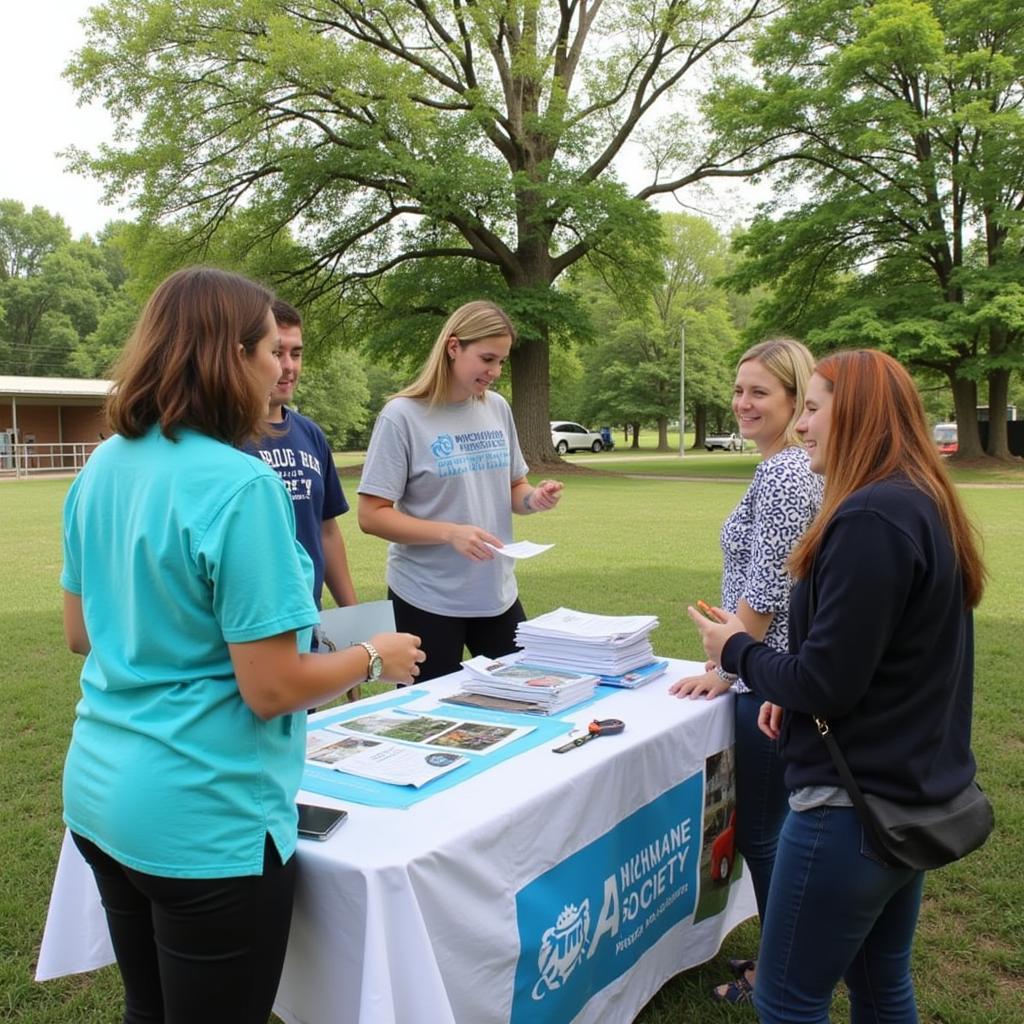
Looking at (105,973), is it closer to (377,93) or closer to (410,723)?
(410,723)

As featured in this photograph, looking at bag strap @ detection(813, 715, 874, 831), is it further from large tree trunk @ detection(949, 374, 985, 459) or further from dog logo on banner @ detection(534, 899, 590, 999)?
large tree trunk @ detection(949, 374, 985, 459)

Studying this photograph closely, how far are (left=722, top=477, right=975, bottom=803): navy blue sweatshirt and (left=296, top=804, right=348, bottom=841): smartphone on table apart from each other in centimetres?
92

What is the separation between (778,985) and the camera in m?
1.81

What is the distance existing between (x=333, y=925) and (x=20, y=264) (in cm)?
8411

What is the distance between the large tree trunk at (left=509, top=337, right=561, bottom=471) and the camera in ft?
89.5

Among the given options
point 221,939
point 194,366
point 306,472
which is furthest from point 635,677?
point 194,366

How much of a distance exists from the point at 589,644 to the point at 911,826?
1.30 metres

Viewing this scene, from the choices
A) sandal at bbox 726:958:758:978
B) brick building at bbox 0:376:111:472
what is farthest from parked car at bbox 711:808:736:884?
brick building at bbox 0:376:111:472

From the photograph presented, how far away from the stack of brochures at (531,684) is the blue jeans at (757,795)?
464mm

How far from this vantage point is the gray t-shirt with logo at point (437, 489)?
3230 mm

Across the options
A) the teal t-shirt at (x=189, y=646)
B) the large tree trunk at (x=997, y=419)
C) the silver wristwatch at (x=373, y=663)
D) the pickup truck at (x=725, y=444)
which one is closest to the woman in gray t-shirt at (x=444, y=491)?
the silver wristwatch at (x=373, y=663)

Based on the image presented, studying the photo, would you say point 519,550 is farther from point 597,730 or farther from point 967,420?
point 967,420

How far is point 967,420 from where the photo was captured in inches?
1096

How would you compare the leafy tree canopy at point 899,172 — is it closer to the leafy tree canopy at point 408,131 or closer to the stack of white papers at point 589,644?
the leafy tree canopy at point 408,131
